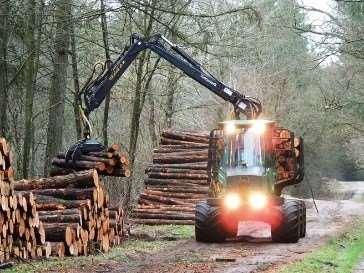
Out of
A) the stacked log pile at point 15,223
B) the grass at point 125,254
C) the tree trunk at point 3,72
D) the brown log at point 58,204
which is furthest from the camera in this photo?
the tree trunk at point 3,72

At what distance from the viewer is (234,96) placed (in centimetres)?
1577

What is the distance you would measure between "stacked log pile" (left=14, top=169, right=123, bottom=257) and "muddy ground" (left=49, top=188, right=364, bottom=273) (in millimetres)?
911

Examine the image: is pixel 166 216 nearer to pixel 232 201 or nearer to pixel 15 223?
pixel 232 201

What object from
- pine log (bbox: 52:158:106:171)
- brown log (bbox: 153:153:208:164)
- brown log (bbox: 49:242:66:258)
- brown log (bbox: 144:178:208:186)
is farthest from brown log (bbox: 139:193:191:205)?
brown log (bbox: 49:242:66:258)

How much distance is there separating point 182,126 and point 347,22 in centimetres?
1375

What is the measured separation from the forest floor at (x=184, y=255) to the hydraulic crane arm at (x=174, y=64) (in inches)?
125

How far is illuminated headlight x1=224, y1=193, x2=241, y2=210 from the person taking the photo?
1342 centimetres

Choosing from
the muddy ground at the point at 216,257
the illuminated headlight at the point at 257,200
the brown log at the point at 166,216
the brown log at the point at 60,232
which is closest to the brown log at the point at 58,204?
the brown log at the point at 60,232

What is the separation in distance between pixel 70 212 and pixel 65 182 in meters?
1.18

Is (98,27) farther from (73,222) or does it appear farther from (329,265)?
(329,265)

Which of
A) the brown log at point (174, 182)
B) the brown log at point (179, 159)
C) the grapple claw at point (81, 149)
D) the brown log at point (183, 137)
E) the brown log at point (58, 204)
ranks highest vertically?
the brown log at point (183, 137)

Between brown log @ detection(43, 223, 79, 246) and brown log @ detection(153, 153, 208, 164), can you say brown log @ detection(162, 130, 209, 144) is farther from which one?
brown log @ detection(43, 223, 79, 246)

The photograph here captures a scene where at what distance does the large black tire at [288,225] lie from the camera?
13172mm

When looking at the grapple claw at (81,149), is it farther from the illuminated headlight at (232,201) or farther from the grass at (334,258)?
the grass at (334,258)
